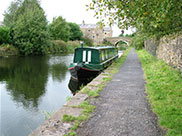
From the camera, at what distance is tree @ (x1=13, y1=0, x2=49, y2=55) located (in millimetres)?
28578

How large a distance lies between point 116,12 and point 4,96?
5435 millimetres

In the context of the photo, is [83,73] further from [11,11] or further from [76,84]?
A: [11,11]

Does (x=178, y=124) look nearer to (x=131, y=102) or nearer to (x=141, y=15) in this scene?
(x=131, y=102)

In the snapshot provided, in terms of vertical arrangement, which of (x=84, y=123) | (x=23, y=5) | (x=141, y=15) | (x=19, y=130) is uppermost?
(x=23, y=5)

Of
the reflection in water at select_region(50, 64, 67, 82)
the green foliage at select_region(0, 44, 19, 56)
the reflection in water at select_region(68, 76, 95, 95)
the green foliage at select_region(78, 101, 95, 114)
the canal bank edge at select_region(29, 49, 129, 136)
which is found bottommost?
the reflection in water at select_region(68, 76, 95, 95)

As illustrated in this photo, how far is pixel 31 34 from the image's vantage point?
2859 centimetres

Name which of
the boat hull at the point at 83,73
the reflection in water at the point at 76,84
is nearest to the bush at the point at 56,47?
the reflection in water at the point at 76,84

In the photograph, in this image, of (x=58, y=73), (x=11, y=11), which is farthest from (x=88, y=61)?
(x=11, y=11)

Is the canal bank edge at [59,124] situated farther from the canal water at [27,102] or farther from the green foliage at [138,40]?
the green foliage at [138,40]

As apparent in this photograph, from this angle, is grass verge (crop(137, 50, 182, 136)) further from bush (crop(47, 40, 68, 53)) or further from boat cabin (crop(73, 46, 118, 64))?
bush (crop(47, 40, 68, 53))

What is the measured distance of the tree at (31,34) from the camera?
28578 mm

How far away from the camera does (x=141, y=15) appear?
167 inches

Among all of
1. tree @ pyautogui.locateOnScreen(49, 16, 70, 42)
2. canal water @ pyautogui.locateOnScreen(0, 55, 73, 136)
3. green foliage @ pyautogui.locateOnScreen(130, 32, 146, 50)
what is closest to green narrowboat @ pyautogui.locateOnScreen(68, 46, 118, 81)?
canal water @ pyautogui.locateOnScreen(0, 55, 73, 136)

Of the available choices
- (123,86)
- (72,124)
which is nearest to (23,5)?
(123,86)
